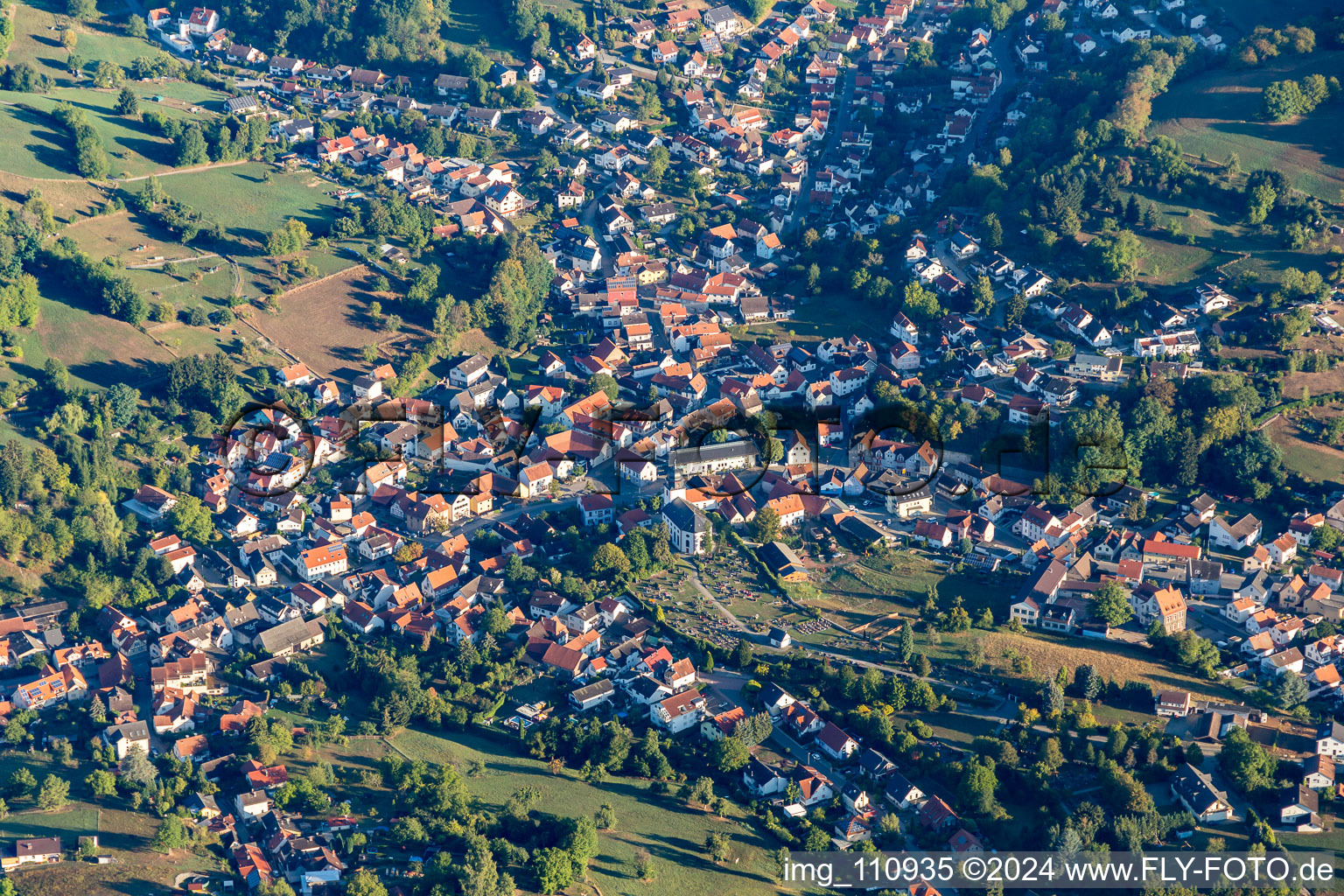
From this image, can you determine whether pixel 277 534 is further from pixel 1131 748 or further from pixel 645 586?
pixel 1131 748

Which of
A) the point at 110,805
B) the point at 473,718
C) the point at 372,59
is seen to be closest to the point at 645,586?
the point at 473,718

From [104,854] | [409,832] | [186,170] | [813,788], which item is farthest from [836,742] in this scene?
[186,170]

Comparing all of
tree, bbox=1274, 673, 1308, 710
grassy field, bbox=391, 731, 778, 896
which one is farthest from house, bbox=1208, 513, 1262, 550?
grassy field, bbox=391, 731, 778, 896

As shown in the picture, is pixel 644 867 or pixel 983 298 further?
pixel 983 298

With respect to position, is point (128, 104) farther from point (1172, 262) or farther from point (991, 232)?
point (1172, 262)

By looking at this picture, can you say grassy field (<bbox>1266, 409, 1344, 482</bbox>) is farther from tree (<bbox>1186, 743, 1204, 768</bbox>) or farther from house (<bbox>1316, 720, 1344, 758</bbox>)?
tree (<bbox>1186, 743, 1204, 768</bbox>)
